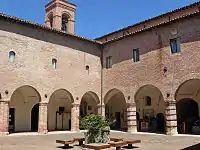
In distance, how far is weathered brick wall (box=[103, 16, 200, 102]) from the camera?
56.7 feet

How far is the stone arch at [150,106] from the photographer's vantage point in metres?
22.0

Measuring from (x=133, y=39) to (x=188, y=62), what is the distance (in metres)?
5.10

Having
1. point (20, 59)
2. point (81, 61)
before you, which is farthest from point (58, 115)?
point (20, 59)

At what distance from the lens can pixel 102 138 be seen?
1149 centimetres

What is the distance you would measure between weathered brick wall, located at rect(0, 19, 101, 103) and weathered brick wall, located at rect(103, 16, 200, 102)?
172 centimetres

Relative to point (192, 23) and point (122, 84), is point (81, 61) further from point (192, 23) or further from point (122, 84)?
point (192, 23)

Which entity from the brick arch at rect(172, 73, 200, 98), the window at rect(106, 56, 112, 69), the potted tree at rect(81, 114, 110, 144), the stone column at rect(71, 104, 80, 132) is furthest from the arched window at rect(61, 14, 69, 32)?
the potted tree at rect(81, 114, 110, 144)

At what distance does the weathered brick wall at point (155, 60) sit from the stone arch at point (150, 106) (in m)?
2.00

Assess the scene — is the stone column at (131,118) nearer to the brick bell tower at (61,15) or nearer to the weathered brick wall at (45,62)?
the weathered brick wall at (45,62)

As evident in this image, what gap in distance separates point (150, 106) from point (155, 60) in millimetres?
5509

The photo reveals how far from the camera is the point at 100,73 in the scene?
23219 mm

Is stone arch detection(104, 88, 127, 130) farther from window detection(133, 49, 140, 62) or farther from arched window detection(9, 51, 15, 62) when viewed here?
arched window detection(9, 51, 15, 62)

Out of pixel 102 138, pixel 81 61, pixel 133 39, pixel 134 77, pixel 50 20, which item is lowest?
pixel 102 138

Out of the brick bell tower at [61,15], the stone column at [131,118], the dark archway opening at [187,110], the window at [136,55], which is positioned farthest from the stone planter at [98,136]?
the brick bell tower at [61,15]
